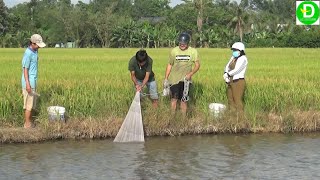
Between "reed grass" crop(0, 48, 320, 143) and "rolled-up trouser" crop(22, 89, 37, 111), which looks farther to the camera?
"reed grass" crop(0, 48, 320, 143)

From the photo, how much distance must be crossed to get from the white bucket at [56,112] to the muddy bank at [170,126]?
108 millimetres

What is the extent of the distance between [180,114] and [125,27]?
68.0 meters

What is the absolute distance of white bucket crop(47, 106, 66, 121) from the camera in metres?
9.10

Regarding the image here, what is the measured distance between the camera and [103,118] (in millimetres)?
9469

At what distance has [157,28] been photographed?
77.3 meters

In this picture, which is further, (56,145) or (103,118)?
(103,118)

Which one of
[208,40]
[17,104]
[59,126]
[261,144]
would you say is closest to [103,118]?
[59,126]

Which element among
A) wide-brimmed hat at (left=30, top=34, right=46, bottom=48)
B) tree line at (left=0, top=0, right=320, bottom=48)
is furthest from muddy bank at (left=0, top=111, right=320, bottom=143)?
tree line at (left=0, top=0, right=320, bottom=48)

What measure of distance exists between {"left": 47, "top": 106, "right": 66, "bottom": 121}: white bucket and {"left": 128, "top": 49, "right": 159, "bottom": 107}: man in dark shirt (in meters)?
1.27

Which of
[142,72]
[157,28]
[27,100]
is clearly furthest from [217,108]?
[157,28]

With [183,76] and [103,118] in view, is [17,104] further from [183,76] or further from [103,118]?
[183,76]

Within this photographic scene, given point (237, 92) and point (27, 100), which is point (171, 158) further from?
point (237, 92)

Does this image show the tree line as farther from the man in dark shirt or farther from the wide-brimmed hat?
the wide-brimmed hat

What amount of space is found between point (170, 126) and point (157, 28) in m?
68.3
